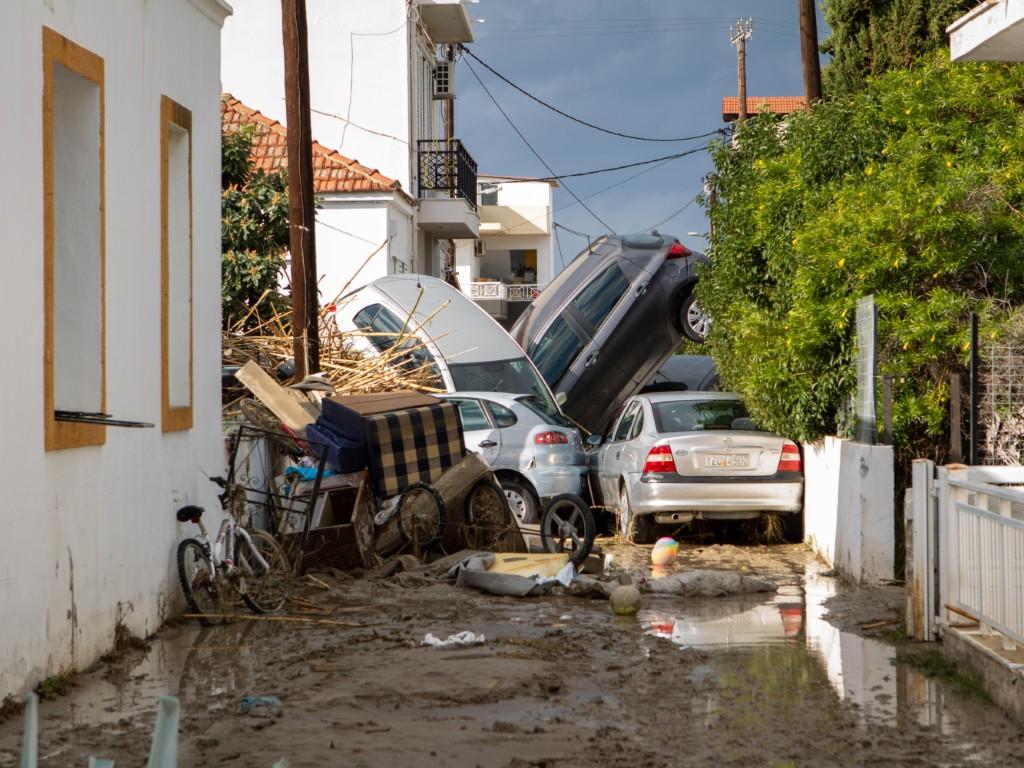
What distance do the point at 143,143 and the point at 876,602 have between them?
6.36 meters

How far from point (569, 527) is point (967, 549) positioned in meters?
5.40

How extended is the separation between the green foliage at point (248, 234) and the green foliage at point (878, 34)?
9547 millimetres

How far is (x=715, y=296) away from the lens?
56.0 feet

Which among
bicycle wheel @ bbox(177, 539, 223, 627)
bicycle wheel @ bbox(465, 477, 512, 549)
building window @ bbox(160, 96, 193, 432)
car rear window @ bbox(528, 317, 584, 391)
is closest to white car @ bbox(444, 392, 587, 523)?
bicycle wheel @ bbox(465, 477, 512, 549)

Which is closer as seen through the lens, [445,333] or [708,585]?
[708,585]

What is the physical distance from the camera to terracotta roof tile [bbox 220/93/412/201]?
26.6 meters

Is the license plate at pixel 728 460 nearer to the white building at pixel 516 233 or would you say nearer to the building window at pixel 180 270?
the building window at pixel 180 270

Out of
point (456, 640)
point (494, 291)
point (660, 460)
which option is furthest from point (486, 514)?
point (494, 291)

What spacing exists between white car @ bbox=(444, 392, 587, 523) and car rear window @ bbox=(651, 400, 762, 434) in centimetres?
132

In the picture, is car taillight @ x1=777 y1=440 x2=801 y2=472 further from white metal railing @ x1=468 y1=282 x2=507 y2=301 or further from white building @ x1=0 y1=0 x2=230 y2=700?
white metal railing @ x1=468 y1=282 x2=507 y2=301

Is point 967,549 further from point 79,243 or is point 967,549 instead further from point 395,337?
point 395,337

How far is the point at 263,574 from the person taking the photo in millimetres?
10641

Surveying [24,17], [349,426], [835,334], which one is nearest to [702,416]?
[835,334]

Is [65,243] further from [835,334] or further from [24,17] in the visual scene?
[835,334]
